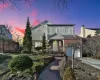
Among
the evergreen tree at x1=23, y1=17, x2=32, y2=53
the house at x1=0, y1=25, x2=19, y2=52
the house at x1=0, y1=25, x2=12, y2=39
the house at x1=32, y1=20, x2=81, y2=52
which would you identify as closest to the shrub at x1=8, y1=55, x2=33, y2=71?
the house at x1=0, y1=25, x2=12, y2=39

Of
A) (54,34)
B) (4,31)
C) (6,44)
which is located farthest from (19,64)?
(54,34)

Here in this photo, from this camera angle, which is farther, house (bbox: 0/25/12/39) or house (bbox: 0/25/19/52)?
house (bbox: 0/25/19/52)

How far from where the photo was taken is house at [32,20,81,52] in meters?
40.0

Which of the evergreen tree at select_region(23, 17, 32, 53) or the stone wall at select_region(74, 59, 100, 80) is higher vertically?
the evergreen tree at select_region(23, 17, 32, 53)

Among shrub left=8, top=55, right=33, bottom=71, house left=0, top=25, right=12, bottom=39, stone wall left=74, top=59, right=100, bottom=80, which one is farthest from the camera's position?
house left=0, top=25, right=12, bottom=39

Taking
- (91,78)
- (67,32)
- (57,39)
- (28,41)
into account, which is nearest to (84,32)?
(67,32)

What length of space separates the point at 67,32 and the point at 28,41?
10850 mm

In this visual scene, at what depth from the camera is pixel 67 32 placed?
139 feet

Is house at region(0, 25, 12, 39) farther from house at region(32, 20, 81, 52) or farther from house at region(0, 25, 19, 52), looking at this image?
house at region(32, 20, 81, 52)

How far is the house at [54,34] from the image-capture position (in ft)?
131

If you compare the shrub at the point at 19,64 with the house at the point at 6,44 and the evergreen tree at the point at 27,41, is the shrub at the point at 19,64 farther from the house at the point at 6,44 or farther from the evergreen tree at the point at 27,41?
the house at the point at 6,44

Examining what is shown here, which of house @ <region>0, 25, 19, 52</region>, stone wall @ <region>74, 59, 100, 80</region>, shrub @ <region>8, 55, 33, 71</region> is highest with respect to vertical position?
house @ <region>0, 25, 19, 52</region>

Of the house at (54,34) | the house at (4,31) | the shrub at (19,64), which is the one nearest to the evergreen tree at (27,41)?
the house at (4,31)

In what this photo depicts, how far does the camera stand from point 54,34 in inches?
1639
